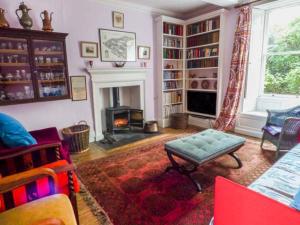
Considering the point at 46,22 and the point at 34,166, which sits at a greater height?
the point at 46,22

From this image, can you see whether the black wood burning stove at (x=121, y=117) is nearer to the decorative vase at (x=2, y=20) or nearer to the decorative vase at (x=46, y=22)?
the decorative vase at (x=46, y=22)

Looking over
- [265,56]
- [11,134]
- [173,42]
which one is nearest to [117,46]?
[173,42]

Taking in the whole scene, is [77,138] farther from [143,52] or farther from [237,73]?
[237,73]

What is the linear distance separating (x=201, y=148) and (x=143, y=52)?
2700 mm

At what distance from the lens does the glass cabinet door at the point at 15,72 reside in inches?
104

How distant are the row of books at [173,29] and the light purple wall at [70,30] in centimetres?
67

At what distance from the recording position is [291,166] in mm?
1476

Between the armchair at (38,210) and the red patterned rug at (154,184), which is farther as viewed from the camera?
the red patterned rug at (154,184)

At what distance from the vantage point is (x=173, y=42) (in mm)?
4426

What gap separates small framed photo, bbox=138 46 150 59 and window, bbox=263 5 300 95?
2341 millimetres

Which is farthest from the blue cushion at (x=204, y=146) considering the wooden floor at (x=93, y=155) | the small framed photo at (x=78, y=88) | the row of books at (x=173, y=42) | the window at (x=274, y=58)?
the row of books at (x=173, y=42)

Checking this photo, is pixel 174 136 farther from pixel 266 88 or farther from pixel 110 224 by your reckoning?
pixel 110 224

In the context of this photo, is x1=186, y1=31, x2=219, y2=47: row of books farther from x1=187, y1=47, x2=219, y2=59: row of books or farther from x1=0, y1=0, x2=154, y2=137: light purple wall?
x1=0, y1=0, x2=154, y2=137: light purple wall

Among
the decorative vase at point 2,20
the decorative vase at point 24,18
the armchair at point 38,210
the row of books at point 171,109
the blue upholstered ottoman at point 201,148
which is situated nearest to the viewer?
the armchair at point 38,210
